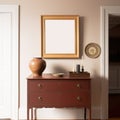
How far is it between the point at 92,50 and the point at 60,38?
1.91 feet

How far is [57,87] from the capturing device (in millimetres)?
3314

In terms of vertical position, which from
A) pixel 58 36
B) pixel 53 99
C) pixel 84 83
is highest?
Answer: pixel 58 36

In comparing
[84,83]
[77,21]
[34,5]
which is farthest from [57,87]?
[34,5]

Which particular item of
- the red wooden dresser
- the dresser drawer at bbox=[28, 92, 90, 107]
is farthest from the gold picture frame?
the dresser drawer at bbox=[28, 92, 90, 107]

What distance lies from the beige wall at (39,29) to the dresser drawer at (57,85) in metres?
0.60

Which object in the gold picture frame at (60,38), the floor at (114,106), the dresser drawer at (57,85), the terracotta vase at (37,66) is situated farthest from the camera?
the floor at (114,106)

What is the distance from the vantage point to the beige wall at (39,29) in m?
3.86

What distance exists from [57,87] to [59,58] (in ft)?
2.30

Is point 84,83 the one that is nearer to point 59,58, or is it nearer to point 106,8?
point 59,58

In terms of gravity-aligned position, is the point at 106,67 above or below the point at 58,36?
below

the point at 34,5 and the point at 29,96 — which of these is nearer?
the point at 29,96

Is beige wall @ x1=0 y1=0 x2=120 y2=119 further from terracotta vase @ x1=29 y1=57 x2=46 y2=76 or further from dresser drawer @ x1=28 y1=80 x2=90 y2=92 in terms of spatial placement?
dresser drawer @ x1=28 y1=80 x2=90 y2=92

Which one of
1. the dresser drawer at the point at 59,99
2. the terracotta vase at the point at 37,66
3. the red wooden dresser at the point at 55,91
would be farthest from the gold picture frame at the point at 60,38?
the dresser drawer at the point at 59,99

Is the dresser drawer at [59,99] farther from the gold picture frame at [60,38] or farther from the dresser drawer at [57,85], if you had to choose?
the gold picture frame at [60,38]
